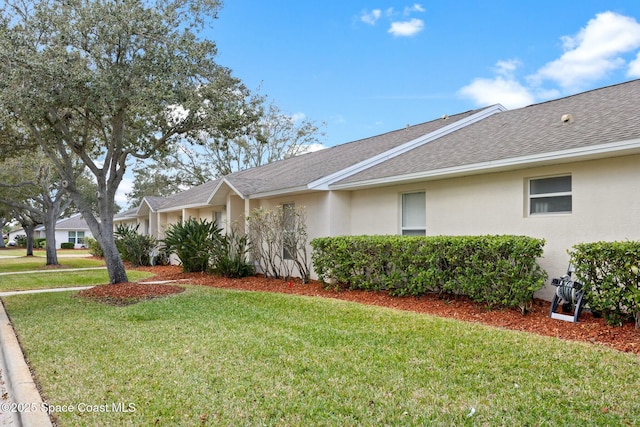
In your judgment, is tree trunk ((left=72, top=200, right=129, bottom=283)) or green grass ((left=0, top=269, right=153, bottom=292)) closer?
tree trunk ((left=72, top=200, right=129, bottom=283))

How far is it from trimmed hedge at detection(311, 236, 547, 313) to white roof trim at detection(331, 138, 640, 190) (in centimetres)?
152

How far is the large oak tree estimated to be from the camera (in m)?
10.4

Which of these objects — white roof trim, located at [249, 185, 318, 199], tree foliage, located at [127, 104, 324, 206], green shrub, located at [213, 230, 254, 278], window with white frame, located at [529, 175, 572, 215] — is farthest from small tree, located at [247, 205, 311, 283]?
tree foliage, located at [127, 104, 324, 206]

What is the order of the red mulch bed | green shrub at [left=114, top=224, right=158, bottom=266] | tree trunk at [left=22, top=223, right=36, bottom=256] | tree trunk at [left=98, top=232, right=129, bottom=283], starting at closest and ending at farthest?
the red mulch bed
tree trunk at [left=98, top=232, right=129, bottom=283]
green shrub at [left=114, top=224, right=158, bottom=266]
tree trunk at [left=22, top=223, right=36, bottom=256]

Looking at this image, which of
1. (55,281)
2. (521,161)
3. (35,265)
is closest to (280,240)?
(521,161)

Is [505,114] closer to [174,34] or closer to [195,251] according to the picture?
[174,34]

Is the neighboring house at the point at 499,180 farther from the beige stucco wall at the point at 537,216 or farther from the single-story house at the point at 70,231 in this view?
the single-story house at the point at 70,231

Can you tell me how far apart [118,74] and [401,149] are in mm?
8068

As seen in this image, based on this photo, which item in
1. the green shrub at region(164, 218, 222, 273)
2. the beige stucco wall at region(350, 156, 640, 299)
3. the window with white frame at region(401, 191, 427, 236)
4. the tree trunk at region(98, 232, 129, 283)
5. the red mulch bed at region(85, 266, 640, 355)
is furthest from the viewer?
the green shrub at region(164, 218, 222, 273)

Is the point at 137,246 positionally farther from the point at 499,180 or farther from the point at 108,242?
the point at 499,180

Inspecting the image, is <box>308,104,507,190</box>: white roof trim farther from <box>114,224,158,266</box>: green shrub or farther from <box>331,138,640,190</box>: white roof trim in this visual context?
<box>114,224,158,266</box>: green shrub

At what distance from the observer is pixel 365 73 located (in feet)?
62.1

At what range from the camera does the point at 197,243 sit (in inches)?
659

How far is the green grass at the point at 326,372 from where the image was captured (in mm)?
4133
